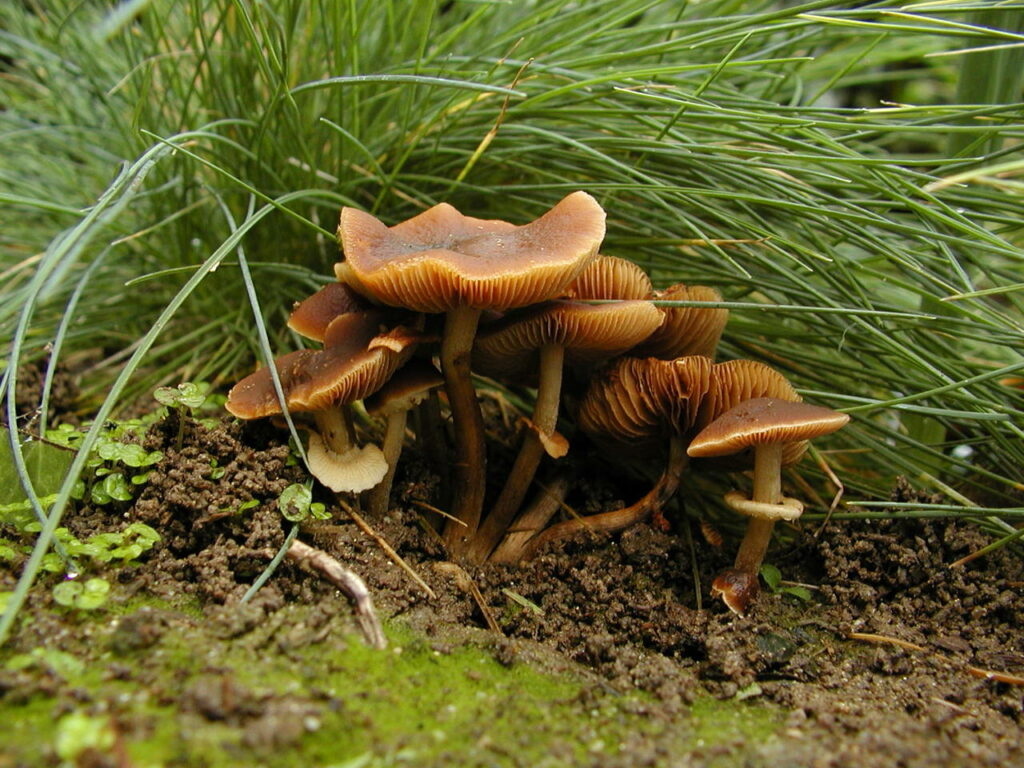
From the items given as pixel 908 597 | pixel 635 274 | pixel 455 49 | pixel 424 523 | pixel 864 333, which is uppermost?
pixel 455 49

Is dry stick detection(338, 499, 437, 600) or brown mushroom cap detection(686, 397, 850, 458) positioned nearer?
brown mushroom cap detection(686, 397, 850, 458)

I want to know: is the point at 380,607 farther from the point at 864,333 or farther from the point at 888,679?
Answer: the point at 864,333

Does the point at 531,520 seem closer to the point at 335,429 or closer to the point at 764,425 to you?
the point at 335,429

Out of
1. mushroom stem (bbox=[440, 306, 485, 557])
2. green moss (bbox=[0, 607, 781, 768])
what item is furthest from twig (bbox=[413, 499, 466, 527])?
green moss (bbox=[0, 607, 781, 768])

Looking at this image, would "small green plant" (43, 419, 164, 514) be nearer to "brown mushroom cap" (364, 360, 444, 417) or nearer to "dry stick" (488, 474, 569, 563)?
"brown mushroom cap" (364, 360, 444, 417)

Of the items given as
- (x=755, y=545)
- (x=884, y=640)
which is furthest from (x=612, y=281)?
(x=884, y=640)

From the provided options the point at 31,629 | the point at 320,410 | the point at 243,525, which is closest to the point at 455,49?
the point at 320,410

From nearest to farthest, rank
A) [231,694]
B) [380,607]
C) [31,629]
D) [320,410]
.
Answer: [231,694] < [31,629] < [380,607] < [320,410]

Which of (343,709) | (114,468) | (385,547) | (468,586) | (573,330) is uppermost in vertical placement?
(573,330)
